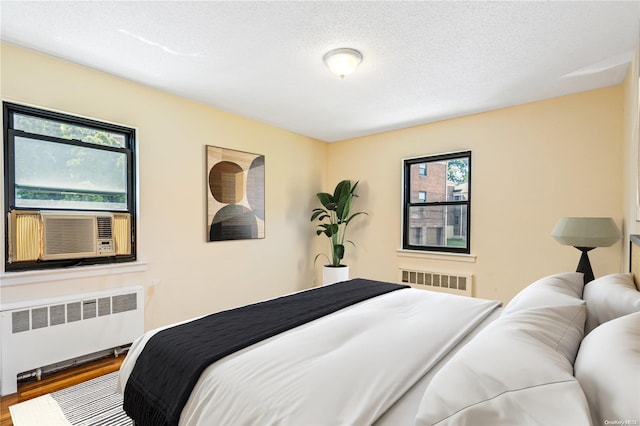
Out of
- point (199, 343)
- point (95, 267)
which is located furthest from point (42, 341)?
point (199, 343)

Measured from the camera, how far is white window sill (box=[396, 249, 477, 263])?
369cm

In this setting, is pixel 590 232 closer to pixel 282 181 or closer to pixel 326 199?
pixel 326 199

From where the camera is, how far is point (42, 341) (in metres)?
2.36

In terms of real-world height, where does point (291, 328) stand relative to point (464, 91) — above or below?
below

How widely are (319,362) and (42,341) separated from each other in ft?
7.95

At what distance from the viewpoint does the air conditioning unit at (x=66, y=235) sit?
2.31 m

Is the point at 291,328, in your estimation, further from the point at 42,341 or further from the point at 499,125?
the point at 499,125

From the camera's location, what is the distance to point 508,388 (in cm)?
73

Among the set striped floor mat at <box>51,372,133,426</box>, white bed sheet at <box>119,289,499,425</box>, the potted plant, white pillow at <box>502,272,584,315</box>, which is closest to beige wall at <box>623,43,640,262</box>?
white pillow at <box>502,272,584,315</box>

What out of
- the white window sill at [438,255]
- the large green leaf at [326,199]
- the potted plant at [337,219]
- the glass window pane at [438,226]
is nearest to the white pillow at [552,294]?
the white window sill at [438,255]

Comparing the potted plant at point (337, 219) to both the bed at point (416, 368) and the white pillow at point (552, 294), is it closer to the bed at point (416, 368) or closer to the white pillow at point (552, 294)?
the bed at point (416, 368)

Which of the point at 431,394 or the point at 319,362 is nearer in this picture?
the point at 431,394

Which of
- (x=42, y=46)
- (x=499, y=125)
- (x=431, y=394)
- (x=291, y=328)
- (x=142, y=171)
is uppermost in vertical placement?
(x=42, y=46)

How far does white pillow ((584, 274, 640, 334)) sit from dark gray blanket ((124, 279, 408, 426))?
48.0 inches
